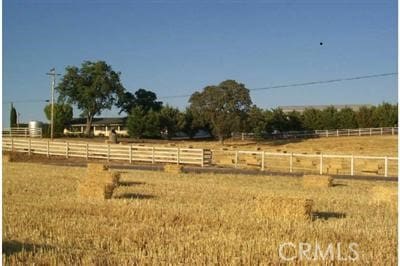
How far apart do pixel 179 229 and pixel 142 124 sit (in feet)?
253

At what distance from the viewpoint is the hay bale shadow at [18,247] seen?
8384 mm

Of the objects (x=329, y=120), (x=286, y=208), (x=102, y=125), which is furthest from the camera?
(x=102, y=125)

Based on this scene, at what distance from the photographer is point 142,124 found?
8731 cm

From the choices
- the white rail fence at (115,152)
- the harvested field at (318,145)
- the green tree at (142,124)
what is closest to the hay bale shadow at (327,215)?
the white rail fence at (115,152)

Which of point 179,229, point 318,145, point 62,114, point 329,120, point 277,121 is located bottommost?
point 318,145

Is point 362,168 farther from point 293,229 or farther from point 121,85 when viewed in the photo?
point 121,85

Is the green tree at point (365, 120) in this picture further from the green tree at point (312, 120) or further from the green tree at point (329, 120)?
the green tree at point (312, 120)

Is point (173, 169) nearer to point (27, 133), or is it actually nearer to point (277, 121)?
point (27, 133)

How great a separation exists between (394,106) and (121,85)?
44033 mm

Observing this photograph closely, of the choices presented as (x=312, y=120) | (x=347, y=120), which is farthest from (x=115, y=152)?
(x=347, y=120)

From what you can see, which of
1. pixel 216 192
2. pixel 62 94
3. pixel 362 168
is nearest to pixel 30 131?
pixel 62 94

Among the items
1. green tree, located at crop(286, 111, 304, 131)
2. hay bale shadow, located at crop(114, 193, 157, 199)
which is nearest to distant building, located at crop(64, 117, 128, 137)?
green tree, located at crop(286, 111, 304, 131)

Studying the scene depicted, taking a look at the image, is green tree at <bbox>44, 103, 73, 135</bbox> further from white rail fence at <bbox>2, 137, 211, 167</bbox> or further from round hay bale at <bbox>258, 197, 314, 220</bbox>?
round hay bale at <bbox>258, 197, 314, 220</bbox>

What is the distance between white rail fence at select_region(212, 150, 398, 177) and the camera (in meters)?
35.3
